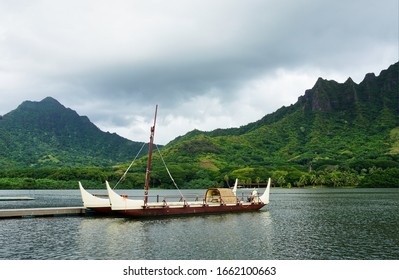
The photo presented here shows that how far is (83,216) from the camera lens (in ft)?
192

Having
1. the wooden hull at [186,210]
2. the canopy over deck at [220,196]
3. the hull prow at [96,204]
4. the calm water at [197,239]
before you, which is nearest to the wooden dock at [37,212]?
the hull prow at [96,204]

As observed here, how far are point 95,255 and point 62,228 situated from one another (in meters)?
16.1

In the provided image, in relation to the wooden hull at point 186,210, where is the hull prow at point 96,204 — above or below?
above

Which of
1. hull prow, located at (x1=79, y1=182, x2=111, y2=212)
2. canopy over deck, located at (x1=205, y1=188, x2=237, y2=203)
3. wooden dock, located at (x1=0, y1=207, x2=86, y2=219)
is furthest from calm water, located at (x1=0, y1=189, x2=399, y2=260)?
canopy over deck, located at (x1=205, y1=188, x2=237, y2=203)

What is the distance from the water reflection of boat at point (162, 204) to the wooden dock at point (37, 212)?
7.50 ft

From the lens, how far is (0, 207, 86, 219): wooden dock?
53.5 meters

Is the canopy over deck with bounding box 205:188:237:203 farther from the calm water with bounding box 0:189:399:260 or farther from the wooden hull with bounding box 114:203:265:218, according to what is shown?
the calm water with bounding box 0:189:399:260

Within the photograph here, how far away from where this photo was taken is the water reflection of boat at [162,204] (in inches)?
2121

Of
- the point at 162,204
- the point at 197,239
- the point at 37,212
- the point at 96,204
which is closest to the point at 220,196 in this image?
the point at 162,204

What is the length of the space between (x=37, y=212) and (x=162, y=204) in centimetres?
1808

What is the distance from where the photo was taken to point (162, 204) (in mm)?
59281

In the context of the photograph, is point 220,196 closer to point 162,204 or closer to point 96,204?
point 162,204

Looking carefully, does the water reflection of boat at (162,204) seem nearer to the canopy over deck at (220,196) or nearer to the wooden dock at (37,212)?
→ the canopy over deck at (220,196)
